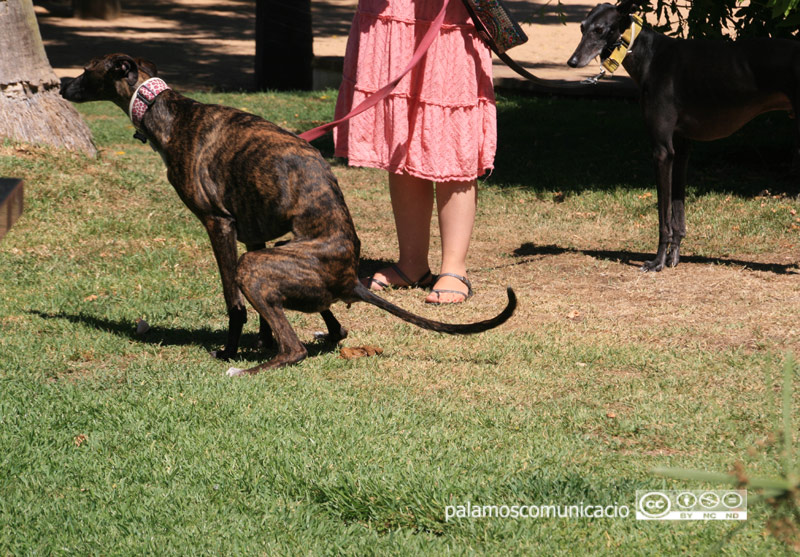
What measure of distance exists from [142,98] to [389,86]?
138cm

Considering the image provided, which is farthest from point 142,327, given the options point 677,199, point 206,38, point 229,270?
point 206,38

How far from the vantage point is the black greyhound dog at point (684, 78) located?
19.1 ft

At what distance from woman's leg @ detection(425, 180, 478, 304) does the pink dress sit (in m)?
0.12

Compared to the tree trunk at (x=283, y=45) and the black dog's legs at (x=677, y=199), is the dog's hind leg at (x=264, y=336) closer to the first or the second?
the black dog's legs at (x=677, y=199)

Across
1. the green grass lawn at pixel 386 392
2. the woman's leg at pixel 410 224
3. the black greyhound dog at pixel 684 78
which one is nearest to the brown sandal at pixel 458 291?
the green grass lawn at pixel 386 392

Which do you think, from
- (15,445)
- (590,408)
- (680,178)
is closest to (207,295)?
(15,445)

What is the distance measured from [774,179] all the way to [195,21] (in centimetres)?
1702

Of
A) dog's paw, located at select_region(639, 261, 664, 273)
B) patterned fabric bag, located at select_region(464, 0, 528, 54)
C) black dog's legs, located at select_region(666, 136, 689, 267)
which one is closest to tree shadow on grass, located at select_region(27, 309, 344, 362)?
patterned fabric bag, located at select_region(464, 0, 528, 54)

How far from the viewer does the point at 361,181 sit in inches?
367

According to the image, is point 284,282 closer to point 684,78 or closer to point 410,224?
point 410,224

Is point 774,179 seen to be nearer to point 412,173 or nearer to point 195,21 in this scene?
point 412,173

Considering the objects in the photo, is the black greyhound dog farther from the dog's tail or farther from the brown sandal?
the dog's tail

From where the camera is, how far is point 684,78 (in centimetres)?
599

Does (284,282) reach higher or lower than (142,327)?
higher
